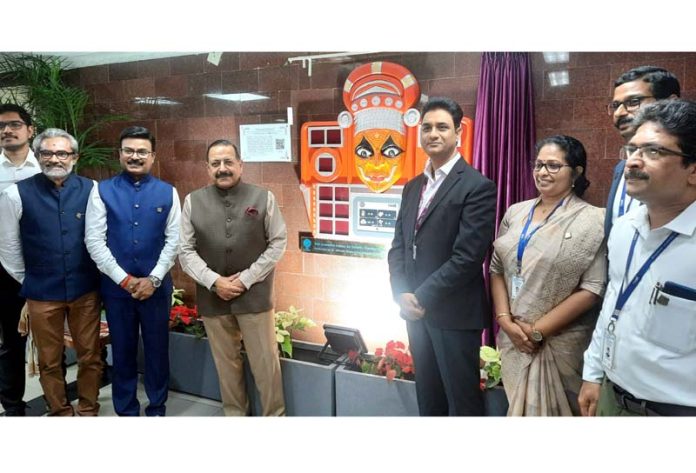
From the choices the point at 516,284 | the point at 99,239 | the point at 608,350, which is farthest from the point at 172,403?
the point at 608,350

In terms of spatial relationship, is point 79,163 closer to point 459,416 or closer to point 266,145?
point 266,145

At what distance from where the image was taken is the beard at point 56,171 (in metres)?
1.97

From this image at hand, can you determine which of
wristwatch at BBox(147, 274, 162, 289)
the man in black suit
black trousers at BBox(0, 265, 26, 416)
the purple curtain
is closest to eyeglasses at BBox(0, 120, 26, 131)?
black trousers at BBox(0, 265, 26, 416)

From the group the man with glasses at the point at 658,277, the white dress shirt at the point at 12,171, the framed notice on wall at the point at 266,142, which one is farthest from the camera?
the framed notice on wall at the point at 266,142

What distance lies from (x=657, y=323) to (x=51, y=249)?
2.29m

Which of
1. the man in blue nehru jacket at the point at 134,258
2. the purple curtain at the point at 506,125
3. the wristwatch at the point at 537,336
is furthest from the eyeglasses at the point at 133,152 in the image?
Answer: the wristwatch at the point at 537,336

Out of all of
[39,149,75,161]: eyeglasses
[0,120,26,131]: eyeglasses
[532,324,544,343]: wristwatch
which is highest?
[0,120,26,131]: eyeglasses

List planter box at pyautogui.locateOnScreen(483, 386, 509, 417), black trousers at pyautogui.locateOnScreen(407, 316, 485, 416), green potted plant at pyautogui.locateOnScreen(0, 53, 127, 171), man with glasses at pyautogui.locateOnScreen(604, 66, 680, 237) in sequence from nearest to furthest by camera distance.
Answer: man with glasses at pyautogui.locateOnScreen(604, 66, 680, 237) < black trousers at pyautogui.locateOnScreen(407, 316, 485, 416) < planter box at pyautogui.locateOnScreen(483, 386, 509, 417) < green potted plant at pyautogui.locateOnScreen(0, 53, 127, 171)

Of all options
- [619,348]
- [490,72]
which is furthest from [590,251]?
[490,72]

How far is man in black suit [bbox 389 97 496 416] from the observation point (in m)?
1.71

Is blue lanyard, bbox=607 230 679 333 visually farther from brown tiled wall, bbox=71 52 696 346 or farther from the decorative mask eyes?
the decorative mask eyes

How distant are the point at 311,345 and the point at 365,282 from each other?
0.48m

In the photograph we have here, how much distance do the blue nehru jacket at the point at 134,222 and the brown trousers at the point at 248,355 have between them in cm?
38

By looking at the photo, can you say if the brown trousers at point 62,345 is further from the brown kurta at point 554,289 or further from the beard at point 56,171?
the brown kurta at point 554,289
